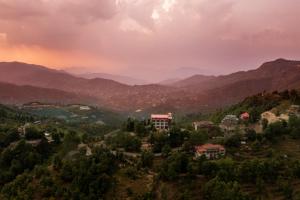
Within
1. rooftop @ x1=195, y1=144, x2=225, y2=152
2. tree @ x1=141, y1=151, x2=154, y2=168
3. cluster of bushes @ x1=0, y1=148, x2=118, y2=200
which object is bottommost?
cluster of bushes @ x1=0, y1=148, x2=118, y2=200

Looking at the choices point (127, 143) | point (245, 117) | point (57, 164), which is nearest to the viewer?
point (57, 164)

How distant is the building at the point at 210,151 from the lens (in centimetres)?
5995

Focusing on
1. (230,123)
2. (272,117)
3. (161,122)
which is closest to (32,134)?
(161,122)

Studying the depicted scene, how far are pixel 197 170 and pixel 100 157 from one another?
13.9 m

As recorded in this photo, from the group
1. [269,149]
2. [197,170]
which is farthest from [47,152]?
[269,149]

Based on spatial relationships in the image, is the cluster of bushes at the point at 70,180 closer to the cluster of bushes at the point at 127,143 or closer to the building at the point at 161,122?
the cluster of bushes at the point at 127,143

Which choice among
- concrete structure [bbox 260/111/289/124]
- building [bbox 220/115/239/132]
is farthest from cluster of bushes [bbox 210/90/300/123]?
building [bbox 220/115/239/132]

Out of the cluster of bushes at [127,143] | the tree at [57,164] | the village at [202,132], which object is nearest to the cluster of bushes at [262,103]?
the village at [202,132]

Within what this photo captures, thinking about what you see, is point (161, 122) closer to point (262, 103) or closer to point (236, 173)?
point (262, 103)

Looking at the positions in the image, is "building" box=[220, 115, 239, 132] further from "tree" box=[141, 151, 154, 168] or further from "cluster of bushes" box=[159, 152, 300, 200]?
"tree" box=[141, 151, 154, 168]

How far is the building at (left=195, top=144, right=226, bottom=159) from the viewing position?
60.0 meters

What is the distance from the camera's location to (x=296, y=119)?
72500 mm

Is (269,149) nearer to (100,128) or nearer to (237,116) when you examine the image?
(237,116)

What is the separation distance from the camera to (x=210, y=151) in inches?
2378
